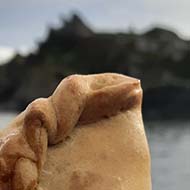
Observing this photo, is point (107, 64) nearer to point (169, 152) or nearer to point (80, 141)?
point (169, 152)

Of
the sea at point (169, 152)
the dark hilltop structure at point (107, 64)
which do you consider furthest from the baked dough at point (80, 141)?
the dark hilltop structure at point (107, 64)

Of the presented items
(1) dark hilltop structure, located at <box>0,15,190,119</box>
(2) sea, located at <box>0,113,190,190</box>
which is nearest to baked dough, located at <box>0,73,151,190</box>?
(2) sea, located at <box>0,113,190,190</box>

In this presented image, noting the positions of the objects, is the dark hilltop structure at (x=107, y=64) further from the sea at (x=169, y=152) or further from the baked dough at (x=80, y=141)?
the baked dough at (x=80, y=141)

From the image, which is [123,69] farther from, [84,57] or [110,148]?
[110,148]

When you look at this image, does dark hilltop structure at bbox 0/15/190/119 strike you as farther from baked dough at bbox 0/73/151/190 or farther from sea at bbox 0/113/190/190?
baked dough at bbox 0/73/151/190

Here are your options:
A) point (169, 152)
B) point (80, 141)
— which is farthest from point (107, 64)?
point (80, 141)

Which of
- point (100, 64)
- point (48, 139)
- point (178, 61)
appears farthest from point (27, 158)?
point (100, 64)
